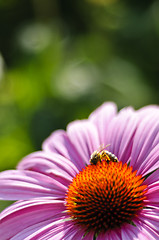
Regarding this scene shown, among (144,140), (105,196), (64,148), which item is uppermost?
(64,148)

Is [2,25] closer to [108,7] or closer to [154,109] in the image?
[108,7]

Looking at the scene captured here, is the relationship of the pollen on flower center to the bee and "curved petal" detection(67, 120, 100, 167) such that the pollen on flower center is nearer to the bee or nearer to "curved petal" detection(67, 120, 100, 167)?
the bee

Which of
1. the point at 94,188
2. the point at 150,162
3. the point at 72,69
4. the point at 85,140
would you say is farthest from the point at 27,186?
the point at 72,69

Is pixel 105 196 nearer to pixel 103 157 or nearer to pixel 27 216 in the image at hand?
pixel 103 157

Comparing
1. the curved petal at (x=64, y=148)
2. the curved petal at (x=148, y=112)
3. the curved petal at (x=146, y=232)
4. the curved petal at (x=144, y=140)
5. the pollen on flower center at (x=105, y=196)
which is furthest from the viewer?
the curved petal at (x=64, y=148)

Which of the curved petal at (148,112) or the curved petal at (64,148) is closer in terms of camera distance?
the curved petal at (148,112)

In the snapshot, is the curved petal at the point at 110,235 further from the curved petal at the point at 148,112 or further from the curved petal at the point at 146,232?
the curved petal at the point at 148,112

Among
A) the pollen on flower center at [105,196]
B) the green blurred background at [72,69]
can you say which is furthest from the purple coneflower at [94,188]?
the green blurred background at [72,69]
